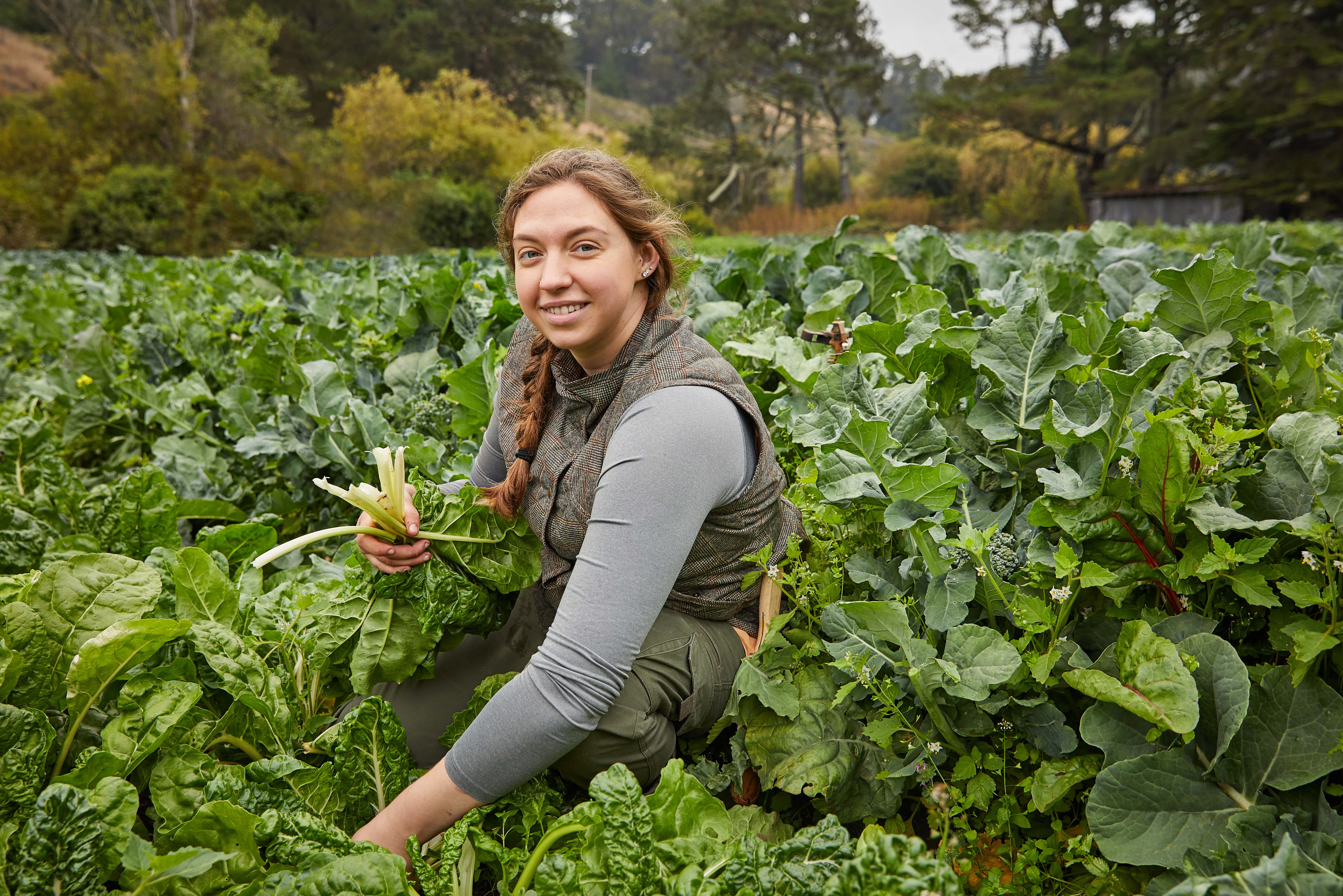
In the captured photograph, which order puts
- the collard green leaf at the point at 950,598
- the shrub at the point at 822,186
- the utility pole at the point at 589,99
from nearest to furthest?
1. the collard green leaf at the point at 950,598
2. the shrub at the point at 822,186
3. the utility pole at the point at 589,99

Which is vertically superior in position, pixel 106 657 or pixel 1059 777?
pixel 106 657

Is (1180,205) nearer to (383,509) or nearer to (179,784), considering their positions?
(383,509)

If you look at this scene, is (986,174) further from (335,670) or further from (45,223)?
(335,670)

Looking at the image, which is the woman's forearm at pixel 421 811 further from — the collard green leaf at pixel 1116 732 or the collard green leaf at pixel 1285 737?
the collard green leaf at pixel 1285 737

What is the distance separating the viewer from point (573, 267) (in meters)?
1.79

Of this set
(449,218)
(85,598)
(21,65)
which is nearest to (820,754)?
(85,598)

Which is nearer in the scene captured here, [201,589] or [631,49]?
[201,589]

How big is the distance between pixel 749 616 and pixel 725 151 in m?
45.5

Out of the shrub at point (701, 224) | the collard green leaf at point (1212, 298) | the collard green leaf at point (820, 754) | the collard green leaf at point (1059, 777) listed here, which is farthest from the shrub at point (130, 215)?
the collard green leaf at point (1059, 777)

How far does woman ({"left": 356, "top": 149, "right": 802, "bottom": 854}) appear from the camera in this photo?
158cm

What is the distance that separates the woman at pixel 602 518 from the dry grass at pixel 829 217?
103ft

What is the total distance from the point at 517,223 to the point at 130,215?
90.7 ft

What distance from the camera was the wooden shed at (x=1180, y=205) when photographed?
27.7 metres

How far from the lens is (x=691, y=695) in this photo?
184cm
